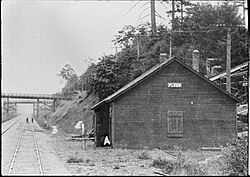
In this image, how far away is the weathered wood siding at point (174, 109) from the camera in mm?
26703

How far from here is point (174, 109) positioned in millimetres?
27203

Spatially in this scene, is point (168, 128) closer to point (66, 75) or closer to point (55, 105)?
point (66, 75)

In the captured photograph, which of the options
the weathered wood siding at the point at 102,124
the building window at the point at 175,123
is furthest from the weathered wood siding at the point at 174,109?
the weathered wood siding at the point at 102,124

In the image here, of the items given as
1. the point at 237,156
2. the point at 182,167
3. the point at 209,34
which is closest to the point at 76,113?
the point at 209,34

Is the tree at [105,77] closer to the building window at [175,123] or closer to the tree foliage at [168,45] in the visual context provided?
the tree foliage at [168,45]

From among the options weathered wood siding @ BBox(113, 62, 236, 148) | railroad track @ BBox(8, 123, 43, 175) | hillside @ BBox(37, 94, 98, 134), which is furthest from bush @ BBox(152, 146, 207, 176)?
hillside @ BBox(37, 94, 98, 134)

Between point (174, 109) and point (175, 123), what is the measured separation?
2.69 feet

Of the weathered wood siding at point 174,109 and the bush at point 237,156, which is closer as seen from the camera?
the bush at point 237,156

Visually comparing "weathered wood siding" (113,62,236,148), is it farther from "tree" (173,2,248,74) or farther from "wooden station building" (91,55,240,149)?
"tree" (173,2,248,74)

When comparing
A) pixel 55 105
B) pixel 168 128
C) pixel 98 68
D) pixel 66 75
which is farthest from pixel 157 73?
pixel 55 105

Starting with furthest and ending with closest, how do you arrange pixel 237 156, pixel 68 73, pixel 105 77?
1. pixel 68 73
2. pixel 105 77
3. pixel 237 156

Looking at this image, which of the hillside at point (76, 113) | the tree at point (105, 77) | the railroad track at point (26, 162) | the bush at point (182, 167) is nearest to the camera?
the bush at point (182, 167)

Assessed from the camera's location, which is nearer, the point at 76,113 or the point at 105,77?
the point at 105,77

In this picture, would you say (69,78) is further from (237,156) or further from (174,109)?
(237,156)
